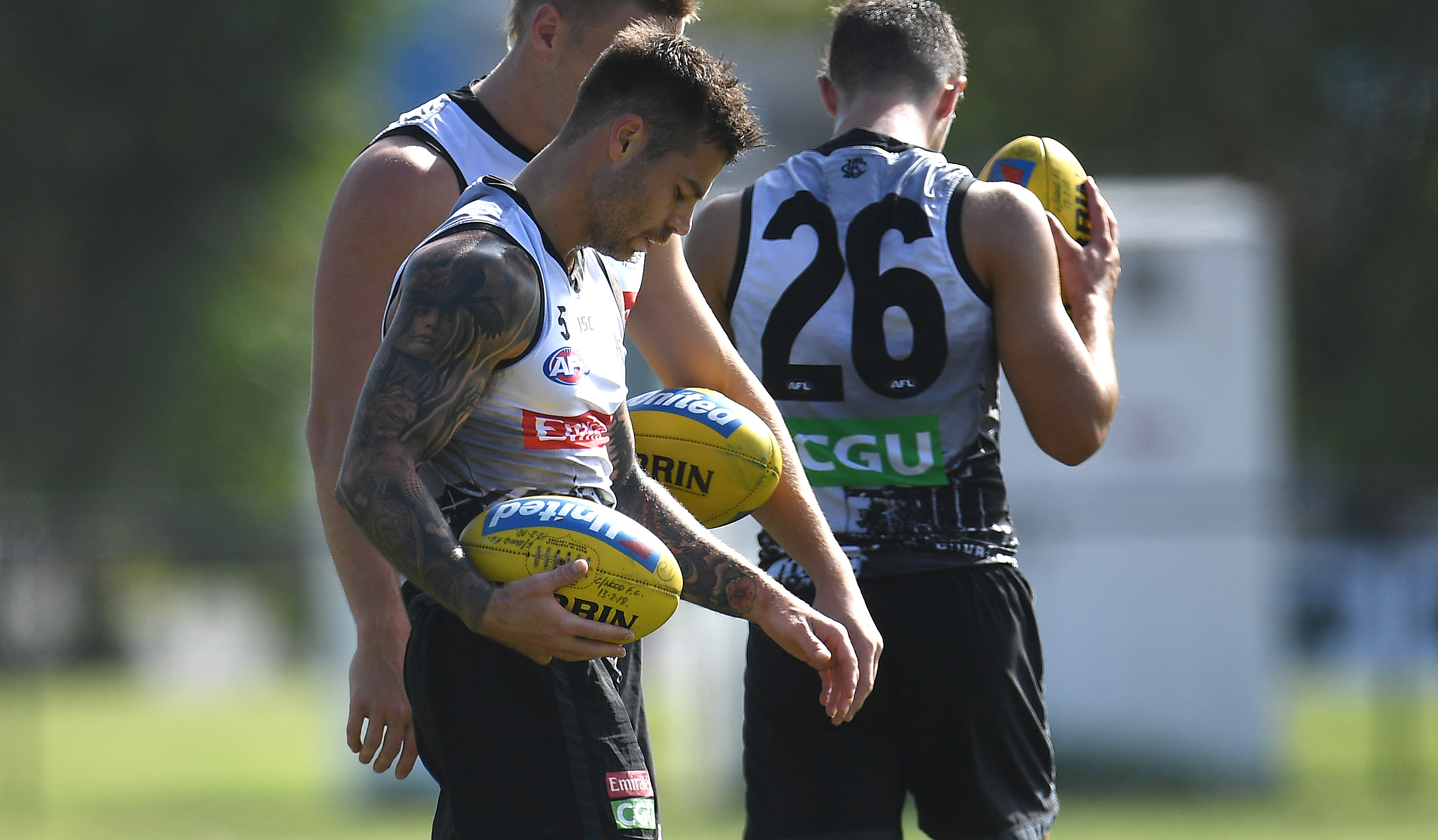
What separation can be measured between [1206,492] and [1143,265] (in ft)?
5.53

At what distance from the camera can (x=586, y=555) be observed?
282cm

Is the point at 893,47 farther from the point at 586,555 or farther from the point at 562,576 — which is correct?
the point at 562,576

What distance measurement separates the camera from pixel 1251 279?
38.3ft

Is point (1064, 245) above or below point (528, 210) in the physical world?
above

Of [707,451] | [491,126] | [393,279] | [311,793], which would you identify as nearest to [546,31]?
[491,126]

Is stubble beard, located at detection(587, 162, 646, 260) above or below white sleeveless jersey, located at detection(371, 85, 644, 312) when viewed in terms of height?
below

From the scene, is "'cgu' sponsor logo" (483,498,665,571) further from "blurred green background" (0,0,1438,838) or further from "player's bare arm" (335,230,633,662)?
"blurred green background" (0,0,1438,838)

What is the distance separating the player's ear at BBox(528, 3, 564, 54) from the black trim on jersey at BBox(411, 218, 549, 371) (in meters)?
0.87

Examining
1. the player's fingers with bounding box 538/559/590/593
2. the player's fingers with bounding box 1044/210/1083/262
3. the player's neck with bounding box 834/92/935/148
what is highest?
the player's neck with bounding box 834/92/935/148

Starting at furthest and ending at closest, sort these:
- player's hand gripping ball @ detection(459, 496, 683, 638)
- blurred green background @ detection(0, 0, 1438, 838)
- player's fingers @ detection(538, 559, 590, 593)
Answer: blurred green background @ detection(0, 0, 1438, 838) < player's hand gripping ball @ detection(459, 496, 683, 638) < player's fingers @ detection(538, 559, 590, 593)

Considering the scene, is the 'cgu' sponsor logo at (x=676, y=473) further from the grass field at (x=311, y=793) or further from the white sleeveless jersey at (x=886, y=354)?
the grass field at (x=311, y=793)

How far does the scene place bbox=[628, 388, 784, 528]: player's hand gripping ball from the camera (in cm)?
345

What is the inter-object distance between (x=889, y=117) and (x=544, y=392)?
1525 millimetres

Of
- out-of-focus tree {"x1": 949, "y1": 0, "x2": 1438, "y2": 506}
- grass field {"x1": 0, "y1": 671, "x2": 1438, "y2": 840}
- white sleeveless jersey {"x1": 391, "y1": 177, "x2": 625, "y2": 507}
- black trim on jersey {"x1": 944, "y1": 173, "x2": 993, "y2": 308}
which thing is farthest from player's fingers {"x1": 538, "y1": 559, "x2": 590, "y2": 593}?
out-of-focus tree {"x1": 949, "y1": 0, "x2": 1438, "y2": 506}
